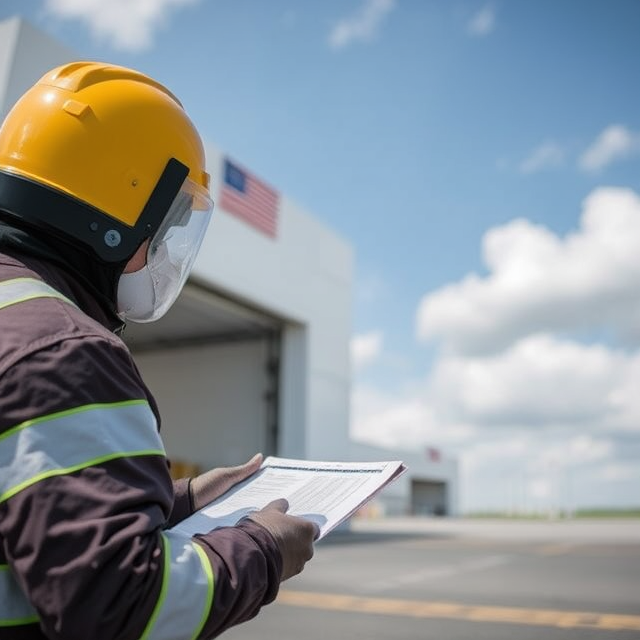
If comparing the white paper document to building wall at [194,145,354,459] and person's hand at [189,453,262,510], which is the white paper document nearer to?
person's hand at [189,453,262,510]

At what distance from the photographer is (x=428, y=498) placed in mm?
50500

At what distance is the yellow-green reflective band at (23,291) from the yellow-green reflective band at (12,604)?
14.7 inches

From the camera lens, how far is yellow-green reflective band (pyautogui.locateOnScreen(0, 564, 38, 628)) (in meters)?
0.85

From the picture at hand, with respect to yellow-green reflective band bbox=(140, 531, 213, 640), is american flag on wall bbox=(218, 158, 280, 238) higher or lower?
higher

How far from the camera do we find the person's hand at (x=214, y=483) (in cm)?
133

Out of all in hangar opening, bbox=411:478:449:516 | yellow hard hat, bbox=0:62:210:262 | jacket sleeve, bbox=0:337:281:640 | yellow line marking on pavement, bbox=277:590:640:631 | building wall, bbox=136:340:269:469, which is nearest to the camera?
jacket sleeve, bbox=0:337:281:640

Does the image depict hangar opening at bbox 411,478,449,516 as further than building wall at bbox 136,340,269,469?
Yes

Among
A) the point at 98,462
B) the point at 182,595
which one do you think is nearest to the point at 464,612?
the point at 182,595

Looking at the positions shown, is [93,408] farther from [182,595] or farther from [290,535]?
[290,535]

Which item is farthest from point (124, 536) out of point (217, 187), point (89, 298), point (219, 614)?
point (217, 187)

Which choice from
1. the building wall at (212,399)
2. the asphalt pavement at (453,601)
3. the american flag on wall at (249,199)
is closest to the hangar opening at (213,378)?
the building wall at (212,399)

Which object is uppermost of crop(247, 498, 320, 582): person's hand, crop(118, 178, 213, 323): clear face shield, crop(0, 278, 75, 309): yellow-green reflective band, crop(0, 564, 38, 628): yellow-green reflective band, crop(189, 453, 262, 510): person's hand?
crop(118, 178, 213, 323): clear face shield

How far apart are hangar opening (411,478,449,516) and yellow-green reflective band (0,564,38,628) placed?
50474 millimetres

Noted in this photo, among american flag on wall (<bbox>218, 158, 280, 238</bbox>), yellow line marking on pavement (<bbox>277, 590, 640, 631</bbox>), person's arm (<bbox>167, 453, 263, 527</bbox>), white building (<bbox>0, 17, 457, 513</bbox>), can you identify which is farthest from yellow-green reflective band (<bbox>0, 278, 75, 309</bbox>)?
american flag on wall (<bbox>218, 158, 280, 238</bbox>)
